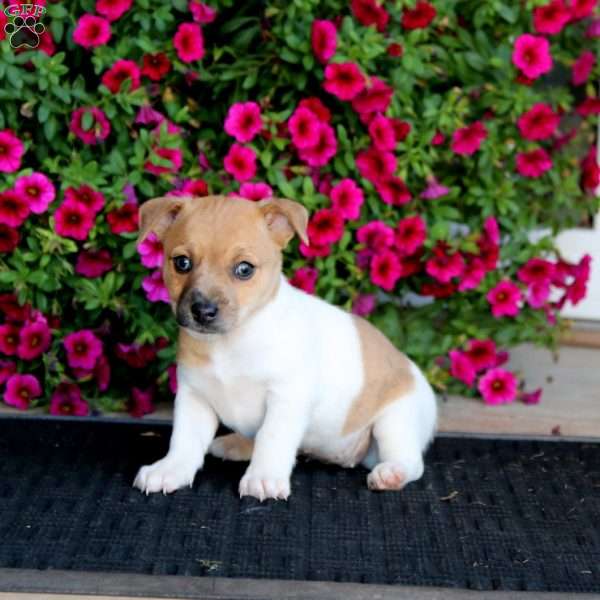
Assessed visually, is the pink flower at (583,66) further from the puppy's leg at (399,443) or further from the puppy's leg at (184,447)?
the puppy's leg at (184,447)

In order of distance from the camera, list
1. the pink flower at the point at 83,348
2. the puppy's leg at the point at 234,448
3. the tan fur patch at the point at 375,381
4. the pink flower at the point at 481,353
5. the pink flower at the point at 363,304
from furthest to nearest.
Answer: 1. the pink flower at the point at 481,353
2. the pink flower at the point at 363,304
3. the pink flower at the point at 83,348
4. the puppy's leg at the point at 234,448
5. the tan fur patch at the point at 375,381

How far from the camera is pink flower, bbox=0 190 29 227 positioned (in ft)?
12.9

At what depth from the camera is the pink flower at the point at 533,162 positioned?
4.39 m

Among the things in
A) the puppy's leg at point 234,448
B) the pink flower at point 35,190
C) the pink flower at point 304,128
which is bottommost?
the puppy's leg at point 234,448

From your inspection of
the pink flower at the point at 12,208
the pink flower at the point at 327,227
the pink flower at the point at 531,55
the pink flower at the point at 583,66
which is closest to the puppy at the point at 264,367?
the pink flower at the point at 327,227

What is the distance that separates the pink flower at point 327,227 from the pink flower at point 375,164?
222mm

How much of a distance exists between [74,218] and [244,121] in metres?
0.77

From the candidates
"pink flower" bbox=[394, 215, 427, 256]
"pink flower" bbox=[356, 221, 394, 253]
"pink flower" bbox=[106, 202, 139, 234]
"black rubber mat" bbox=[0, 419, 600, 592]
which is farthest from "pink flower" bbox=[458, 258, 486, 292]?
"pink flower" bbox=[106, 202, 139, 234]

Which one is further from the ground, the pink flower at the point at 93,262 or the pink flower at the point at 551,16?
the pink flower at the point at 551,16

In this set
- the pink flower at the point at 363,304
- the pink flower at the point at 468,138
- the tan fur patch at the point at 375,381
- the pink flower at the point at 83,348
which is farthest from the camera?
the pink flower at the point at 363,304

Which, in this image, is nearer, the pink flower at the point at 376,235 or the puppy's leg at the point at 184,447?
the puppy's leg at the point at 184,447

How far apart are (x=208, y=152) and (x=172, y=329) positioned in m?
0.75

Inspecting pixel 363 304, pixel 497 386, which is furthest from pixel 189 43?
pixel 497 386

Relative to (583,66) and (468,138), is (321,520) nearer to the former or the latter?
(468,138)
